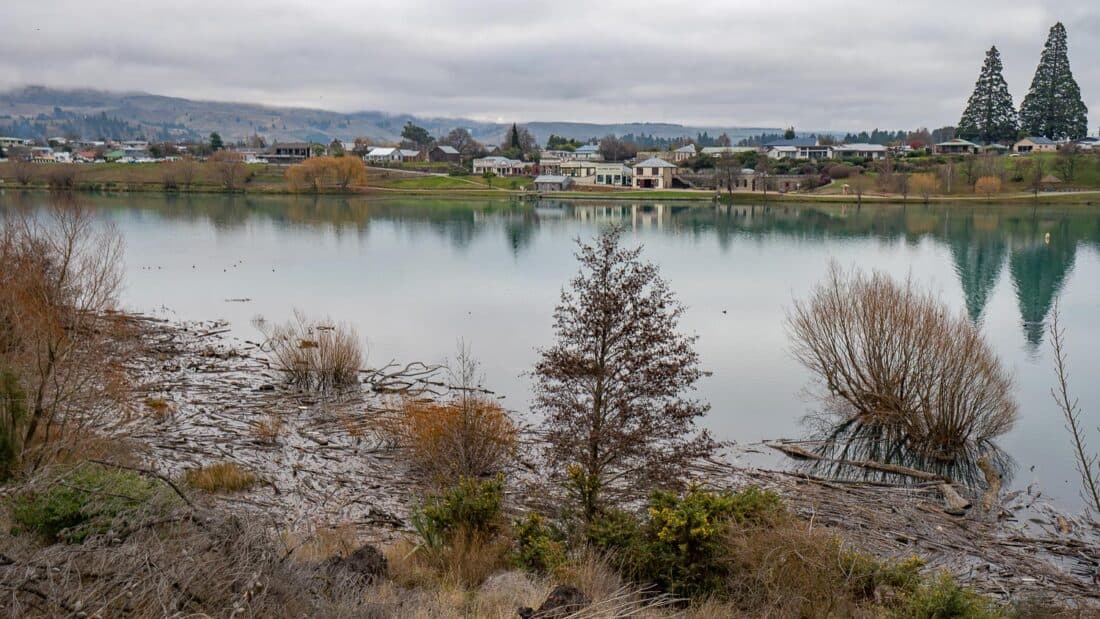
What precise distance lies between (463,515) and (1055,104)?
13068 centimetres

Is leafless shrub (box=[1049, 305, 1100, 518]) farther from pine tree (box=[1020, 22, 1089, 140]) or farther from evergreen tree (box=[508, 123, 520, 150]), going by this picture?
evergreen tree (box=[508, 123, 520, 150])

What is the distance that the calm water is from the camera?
77.7 feet

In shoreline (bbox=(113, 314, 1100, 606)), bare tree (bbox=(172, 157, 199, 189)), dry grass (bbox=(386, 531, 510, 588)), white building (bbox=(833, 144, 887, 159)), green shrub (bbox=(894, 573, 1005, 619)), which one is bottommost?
shoreline (bbox=(113, 314, 1100, 606))

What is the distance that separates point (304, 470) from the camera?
54.3 ft

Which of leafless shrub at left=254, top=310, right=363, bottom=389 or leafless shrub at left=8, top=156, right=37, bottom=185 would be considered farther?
leafless shrub at left=8, top=156, right=37, bottom=185

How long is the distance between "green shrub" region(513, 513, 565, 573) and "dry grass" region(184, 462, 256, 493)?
690 centimetres

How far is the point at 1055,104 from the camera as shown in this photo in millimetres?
116188

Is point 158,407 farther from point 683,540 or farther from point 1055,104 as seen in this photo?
point 1055,104

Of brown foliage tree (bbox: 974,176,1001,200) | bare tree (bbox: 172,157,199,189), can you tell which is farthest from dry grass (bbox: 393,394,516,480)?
bare tree (bbox: 172,157,199,189)

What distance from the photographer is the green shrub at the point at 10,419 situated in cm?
1172

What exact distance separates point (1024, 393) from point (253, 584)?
22495 millimetres

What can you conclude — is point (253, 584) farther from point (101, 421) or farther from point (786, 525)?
point (101, 421)

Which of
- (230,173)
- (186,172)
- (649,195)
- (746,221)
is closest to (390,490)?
(746,221)

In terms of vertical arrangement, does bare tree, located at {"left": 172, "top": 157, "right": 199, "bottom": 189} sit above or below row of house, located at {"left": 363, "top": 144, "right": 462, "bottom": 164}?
below
